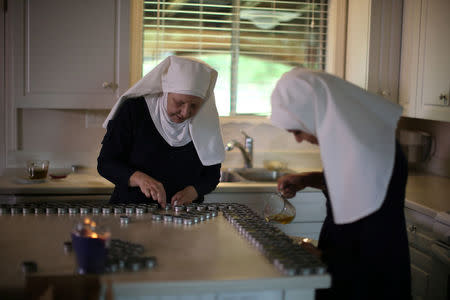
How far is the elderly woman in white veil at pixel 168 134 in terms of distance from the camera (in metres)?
2.43

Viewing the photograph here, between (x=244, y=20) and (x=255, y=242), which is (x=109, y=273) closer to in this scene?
(x=255, y=242)

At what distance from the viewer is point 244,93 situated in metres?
3.93

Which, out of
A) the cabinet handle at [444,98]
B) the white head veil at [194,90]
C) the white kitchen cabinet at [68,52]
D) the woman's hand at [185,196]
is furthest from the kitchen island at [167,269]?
the cabinet handle at [444,98]

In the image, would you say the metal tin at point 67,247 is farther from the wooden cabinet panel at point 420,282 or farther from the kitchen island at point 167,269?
the wooden cabinet panel at point 420,282

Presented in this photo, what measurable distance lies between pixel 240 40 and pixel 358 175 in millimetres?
2448

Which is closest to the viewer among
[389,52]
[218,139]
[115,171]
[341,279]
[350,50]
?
[341,279]

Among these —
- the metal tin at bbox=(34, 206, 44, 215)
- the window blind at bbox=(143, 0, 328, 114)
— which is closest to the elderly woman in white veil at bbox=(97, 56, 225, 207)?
the metal tin at bbox=(34, 206, 44, 215)

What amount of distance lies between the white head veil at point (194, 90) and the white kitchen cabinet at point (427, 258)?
1044 mm

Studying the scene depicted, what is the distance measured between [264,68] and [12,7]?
66.6 inches

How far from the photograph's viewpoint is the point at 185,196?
2.38 meters

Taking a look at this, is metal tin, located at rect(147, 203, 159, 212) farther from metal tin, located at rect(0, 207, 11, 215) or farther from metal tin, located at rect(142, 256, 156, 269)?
metal tin, located at rect(142, 256, 156, 269)

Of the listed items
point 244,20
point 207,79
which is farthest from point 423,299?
point 244,20

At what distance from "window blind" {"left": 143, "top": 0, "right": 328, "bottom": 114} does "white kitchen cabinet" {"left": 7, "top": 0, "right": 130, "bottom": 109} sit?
423 mm

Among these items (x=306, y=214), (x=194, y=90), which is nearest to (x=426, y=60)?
(x=306, y=214)
